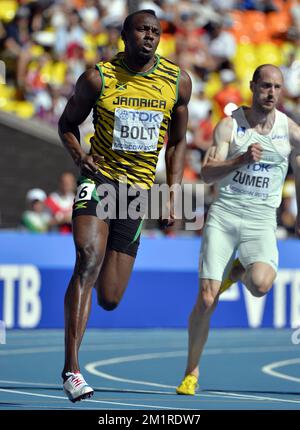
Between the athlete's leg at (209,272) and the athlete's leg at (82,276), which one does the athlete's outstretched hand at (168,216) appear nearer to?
the athlete's leg at (82,276)

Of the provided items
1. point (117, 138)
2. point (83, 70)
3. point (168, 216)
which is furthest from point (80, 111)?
point (83, 70)

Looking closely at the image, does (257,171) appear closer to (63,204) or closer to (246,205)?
(246,205)

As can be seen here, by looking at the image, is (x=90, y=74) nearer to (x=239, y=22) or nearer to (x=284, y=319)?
(x=284, y=319)

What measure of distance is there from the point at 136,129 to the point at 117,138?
0.53 feet

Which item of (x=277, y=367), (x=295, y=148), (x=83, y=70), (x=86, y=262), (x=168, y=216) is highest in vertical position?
(x=83, y=70)

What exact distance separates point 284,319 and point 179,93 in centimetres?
858

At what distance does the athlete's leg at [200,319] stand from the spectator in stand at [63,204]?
7449 mm

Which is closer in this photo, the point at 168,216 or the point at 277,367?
the point at 168,216

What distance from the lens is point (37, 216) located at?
58.0 ft

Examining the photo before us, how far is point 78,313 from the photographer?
337 inches

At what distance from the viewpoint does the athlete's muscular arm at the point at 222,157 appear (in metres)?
9.58

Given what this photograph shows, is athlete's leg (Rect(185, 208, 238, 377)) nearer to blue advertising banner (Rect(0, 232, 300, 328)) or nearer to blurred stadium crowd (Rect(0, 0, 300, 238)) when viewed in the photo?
blue advertising banner (Rect(0, 232, 300, 328))

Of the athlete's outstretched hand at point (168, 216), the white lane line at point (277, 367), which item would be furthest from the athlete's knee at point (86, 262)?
the white lane line at point (277, 367)
